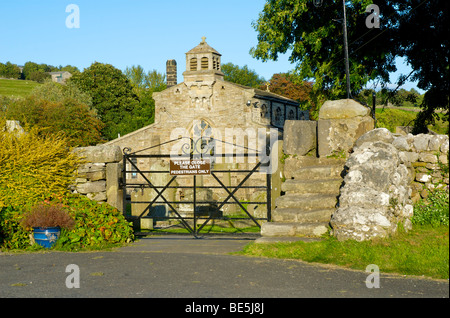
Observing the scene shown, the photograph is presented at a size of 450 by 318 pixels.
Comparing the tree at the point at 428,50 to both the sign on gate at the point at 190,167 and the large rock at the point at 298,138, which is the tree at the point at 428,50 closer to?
the large rock at the point at 298,138

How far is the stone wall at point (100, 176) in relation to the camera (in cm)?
1238

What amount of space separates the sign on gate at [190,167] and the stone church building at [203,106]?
3040 cm

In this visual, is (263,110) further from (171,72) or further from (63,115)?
(63,115)

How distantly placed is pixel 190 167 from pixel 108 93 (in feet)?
157

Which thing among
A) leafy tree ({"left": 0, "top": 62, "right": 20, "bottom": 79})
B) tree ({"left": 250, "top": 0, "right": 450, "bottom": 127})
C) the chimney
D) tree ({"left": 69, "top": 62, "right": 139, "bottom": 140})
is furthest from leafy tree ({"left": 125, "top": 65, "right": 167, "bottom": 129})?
leafy tree ({"left": 0, "top": 62, "right": 20, "bottom": 79})

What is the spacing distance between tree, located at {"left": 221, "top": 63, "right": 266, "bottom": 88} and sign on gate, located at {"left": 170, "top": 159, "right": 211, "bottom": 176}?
189 feet

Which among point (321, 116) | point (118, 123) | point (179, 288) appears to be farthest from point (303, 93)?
point (179, 288)

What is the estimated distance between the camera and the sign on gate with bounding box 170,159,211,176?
464 inches

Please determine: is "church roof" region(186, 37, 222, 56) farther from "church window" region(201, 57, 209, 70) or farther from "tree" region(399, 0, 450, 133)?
"tree" region(399, 0, 450, 133)

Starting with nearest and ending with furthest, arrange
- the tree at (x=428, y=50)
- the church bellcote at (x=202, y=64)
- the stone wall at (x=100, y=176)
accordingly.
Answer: the stone wall at (x=100, y=176) < the tree at (x=428, y=50) < the church bellcote at (x=202, y=64)

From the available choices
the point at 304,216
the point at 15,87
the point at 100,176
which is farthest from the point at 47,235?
the point at 15,87

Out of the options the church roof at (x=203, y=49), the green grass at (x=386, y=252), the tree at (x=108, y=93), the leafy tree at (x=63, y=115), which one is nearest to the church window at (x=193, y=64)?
the church roof at (x=203, y=49)
